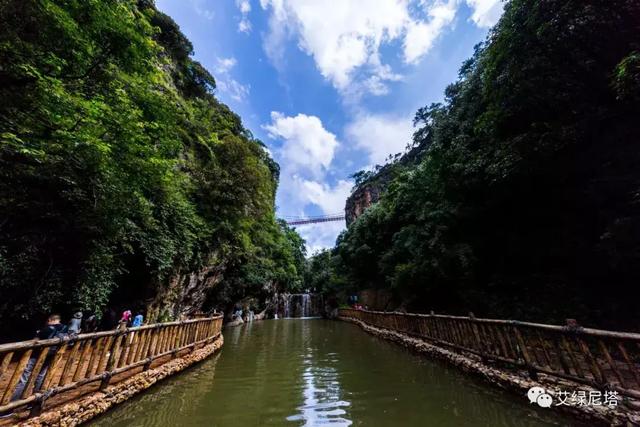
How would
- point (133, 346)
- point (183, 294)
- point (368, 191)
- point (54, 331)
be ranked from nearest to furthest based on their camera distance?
point (54, 331) → point (133, 346) → point (183, 294) → point (368, 191)

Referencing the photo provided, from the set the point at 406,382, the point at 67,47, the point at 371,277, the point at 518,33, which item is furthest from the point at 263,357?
the point at 371,277

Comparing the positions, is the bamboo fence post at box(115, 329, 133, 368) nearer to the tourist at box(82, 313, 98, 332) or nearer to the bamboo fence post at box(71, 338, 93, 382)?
the bamboo fence post at box(71, 338, 93, 382)

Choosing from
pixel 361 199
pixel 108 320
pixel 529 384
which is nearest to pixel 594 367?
pixel 529 384

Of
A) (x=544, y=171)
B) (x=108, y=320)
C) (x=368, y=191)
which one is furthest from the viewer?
(x=368, y=191)

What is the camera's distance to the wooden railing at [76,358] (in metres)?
3.17

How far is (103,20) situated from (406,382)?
9451 mm

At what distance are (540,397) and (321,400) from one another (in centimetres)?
329

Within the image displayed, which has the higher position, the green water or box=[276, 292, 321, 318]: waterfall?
box=[276, 292, 321, 318]: waterfall

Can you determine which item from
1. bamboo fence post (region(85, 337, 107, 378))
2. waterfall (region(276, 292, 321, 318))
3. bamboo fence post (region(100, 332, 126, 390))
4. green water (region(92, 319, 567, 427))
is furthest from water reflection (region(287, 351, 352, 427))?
waterfall (region(276, 292, 321, 318))

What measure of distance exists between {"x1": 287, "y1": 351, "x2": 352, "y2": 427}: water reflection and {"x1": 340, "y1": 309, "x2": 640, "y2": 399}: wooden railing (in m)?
3.17

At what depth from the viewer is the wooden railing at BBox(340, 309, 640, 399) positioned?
3.49m

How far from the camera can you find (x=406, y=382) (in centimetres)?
567

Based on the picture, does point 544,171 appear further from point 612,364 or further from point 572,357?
point 612,364

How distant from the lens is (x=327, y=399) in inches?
188
